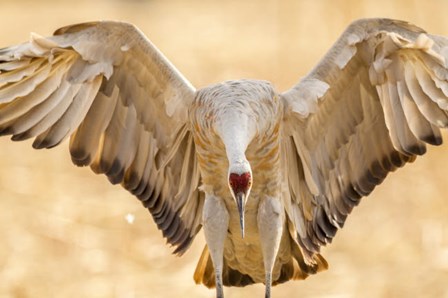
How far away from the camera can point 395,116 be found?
279 inches

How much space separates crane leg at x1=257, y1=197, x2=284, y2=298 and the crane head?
52 cm

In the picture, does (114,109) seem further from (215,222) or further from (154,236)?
(154,236)

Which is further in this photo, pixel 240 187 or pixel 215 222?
pixel 215 222

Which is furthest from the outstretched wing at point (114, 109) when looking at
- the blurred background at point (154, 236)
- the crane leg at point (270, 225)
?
the blurred background at point (154, 236)

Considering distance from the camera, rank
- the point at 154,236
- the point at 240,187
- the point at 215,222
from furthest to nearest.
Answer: the point at 154,236
the point at 215,222
the point at 240,187

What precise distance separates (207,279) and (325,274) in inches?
97.0

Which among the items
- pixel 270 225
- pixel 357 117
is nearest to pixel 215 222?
pixel 270 225

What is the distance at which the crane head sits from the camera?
21.1 feet

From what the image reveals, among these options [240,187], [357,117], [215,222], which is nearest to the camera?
[240,187]

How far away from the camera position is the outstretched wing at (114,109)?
696 cm

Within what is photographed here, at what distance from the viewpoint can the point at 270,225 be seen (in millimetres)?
7027

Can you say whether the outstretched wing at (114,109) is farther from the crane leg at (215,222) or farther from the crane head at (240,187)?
the crane head at (240,187)

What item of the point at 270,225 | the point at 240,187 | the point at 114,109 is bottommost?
the point at 270,225

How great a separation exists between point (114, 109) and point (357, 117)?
1395 mm
